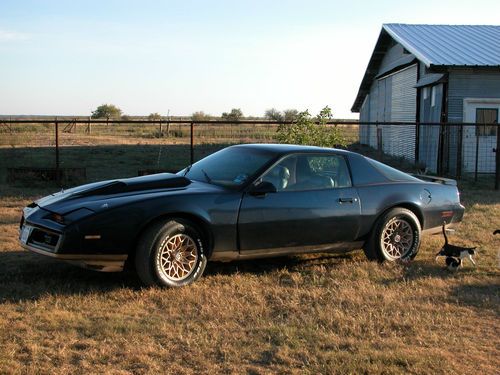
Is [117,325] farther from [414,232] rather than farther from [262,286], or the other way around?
[414,232]

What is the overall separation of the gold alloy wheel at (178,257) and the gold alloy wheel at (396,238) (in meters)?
2.29

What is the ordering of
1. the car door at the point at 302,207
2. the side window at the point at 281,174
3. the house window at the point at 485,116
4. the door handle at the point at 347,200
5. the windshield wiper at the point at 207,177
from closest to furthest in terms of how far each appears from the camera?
the car door at the point at 302,207 < the side window at the point at 281,174 < the windshield wiper at the point at 207,177 < the door handle at the point at 347,200 < the house window at the point at 485,116

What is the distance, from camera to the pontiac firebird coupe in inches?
206

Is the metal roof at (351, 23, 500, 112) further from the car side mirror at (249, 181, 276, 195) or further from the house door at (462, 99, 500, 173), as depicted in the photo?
the car side mirror at (249, 181, 276, 195)

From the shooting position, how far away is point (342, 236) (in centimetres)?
630

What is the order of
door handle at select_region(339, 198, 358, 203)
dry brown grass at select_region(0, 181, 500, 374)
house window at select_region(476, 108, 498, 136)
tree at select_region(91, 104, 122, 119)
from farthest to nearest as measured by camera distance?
tree at select_region(91, 104, 122, 119)
house window at select_region(476, 108, 498, 136)
door handle at select_region(339, 198, 358, 203)
dry brown grass at select_region(0, 181, 500, 374)

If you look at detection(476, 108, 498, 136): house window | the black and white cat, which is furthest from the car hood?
detection(476, 108, 498, 136): house window

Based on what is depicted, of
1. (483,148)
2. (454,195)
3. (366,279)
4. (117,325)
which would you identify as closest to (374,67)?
(483,148)

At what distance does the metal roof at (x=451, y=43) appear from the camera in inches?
656

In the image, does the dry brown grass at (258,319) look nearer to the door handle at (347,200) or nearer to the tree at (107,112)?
the door handle at (347,200)

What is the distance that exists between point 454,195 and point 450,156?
10324mm

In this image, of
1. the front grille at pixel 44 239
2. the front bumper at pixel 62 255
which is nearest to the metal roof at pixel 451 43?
the front bumper at pixel 62 255

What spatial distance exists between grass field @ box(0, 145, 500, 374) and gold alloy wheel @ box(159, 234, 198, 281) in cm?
19

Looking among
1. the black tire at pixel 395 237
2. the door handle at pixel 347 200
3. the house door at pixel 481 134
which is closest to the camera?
the door handle at pixel 347 200
